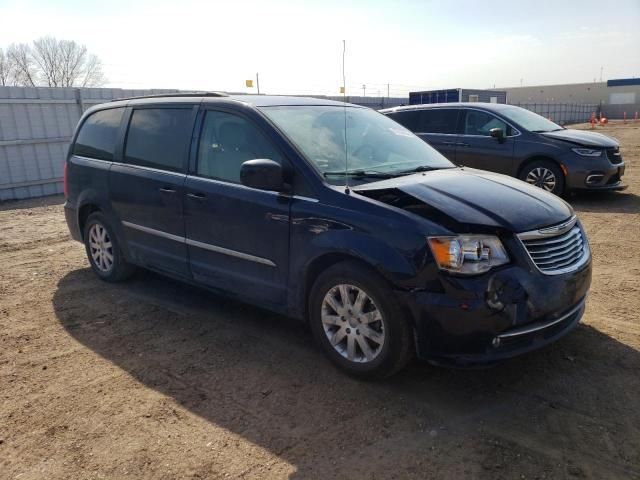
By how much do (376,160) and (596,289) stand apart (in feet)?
8.26

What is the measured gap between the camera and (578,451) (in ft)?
8.75

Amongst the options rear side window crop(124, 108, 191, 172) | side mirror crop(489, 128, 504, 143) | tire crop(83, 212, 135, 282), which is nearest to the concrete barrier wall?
tire crop(83, 212, 135, 282)

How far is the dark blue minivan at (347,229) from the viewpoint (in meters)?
3.00

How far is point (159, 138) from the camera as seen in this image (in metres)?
4.65

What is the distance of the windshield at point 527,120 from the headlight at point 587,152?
32.0 inches

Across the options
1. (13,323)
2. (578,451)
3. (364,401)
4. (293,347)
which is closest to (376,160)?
(293,347)

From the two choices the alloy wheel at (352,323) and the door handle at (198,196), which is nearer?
the alloy wheel at (352,323)

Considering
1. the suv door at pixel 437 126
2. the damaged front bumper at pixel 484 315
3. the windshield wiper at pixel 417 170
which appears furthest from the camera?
the suv door at pixel 437 126

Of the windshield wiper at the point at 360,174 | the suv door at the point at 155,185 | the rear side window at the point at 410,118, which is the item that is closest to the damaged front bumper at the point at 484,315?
the windshield wiper at the point at 360,174

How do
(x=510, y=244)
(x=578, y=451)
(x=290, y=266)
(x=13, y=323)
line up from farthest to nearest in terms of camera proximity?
1. (x=13, y=323)
2. (x=290, y=266)
3. (x=510, y=244)
4. (x=578, y=451)

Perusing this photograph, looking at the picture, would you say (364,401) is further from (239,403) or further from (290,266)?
(290,266)

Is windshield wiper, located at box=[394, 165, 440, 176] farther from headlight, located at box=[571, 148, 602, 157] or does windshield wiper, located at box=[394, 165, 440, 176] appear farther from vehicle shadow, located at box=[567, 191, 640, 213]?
headlight, located at box=[571, 148, 602, 157]

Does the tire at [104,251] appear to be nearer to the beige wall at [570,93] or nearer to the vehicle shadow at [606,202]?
the vehicle shadow at [606,202]

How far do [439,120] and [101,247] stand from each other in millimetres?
6834
